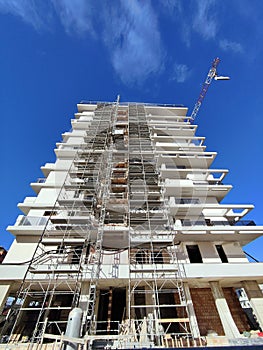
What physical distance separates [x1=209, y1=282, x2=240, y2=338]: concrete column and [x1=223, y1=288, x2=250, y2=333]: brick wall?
8.97 ft

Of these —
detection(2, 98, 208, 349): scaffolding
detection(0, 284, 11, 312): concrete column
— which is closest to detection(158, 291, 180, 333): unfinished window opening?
detection(2, 98, 208, 349): scaffolding

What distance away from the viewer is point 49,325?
39.0ft

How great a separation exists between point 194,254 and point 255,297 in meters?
4.64

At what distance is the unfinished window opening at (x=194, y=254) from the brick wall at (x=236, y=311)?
9.62ft

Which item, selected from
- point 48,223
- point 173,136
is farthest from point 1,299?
point 173,136

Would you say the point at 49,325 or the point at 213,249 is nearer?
the point at 49,325

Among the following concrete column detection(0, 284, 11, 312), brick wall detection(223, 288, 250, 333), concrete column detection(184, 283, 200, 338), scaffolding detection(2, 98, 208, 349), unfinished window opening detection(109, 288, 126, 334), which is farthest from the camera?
brick wall detection(223, 288, 250, 333)

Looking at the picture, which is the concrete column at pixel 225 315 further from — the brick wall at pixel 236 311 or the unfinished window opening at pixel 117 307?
the unfinished window opening at pixel 117 307

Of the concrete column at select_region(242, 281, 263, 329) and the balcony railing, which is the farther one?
the balcony railing

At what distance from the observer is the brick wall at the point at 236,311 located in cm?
1296

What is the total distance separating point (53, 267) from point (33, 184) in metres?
9.89

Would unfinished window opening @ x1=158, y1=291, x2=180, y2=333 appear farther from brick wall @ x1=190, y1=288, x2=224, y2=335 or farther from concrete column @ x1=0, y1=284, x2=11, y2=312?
concrete column @ x1=0, y1=284, x2=11, y2=312

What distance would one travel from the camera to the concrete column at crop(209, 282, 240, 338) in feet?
35.1

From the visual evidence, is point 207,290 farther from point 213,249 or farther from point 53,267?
point 53,267
